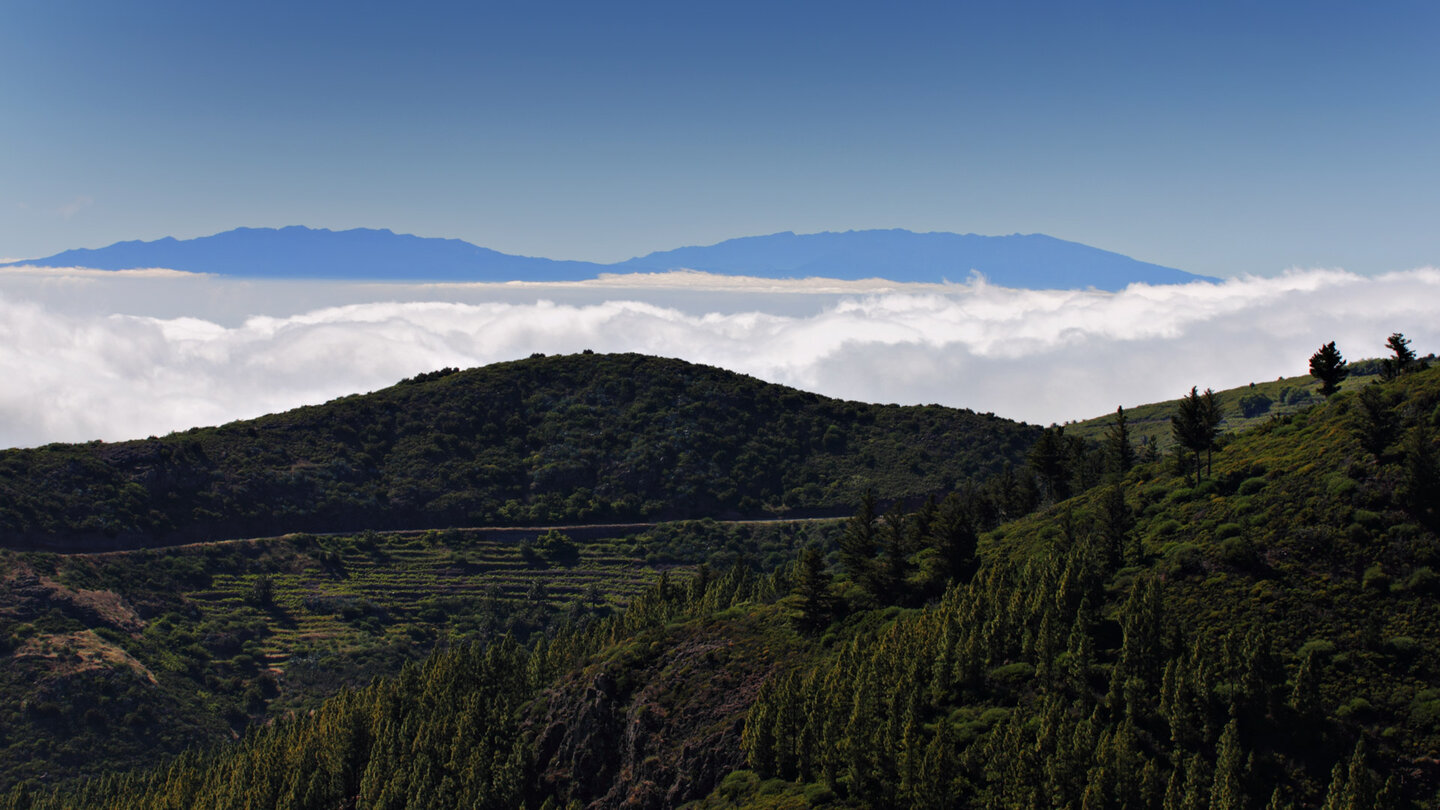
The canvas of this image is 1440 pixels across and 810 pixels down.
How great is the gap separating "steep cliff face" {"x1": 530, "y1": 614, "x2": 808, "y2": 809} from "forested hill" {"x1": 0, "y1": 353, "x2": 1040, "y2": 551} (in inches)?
3908

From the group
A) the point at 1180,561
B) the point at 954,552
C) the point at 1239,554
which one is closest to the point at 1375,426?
the point at 1239,554

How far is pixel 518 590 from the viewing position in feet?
497

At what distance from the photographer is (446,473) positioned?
598 feet

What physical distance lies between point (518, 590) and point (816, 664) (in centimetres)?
9248

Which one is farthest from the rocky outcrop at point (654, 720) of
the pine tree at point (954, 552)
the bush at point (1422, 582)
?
the bush at point (1422, 582)

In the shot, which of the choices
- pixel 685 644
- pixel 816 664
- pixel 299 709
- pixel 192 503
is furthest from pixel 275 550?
pixel 816 664

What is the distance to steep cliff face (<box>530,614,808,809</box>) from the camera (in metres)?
64.1

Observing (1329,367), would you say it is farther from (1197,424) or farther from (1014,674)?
(1014,674)

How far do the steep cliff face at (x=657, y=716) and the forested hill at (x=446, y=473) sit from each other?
326 feet

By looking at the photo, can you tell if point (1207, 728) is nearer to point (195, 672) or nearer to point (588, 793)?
point (588, 793)

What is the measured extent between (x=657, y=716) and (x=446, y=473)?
12296cm

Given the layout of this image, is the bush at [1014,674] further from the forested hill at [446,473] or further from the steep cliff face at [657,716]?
the forested hill at [446,473]

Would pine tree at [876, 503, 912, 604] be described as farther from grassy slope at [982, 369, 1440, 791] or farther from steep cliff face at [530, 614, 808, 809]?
grassy slope at [982, 369, 1440, 791]

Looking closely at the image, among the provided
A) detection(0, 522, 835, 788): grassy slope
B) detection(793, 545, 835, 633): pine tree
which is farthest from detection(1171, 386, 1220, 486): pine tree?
detection(0, 522, 835, 788): grassy slope
